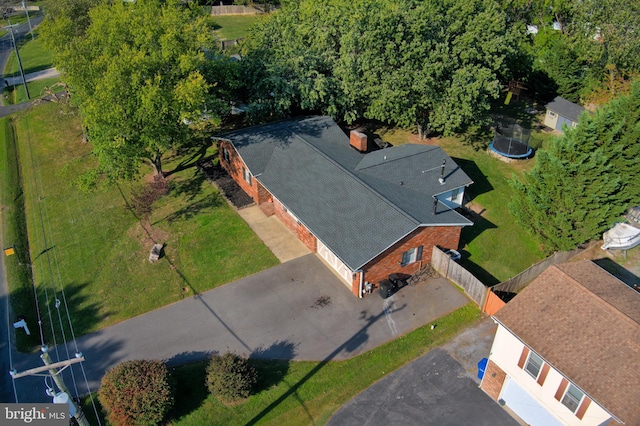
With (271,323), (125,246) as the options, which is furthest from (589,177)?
(125,246)

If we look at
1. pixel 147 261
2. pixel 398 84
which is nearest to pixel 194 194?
pixel 147 261

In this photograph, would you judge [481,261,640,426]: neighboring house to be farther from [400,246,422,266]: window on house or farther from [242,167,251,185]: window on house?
[242,167,251,185]: window on house

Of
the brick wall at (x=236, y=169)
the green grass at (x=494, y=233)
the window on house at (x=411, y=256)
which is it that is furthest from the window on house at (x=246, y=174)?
the green grass at (x=494, y=233)

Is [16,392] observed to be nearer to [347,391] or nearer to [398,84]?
[347,391]

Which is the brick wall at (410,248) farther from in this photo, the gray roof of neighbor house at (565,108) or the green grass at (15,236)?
the gray roof of neighbor house at (565,108)

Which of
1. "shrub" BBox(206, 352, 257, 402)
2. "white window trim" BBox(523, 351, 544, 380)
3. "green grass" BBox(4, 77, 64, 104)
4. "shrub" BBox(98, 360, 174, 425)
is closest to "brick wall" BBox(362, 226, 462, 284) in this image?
"shrub" BBox(206, 352, 257, 402)
